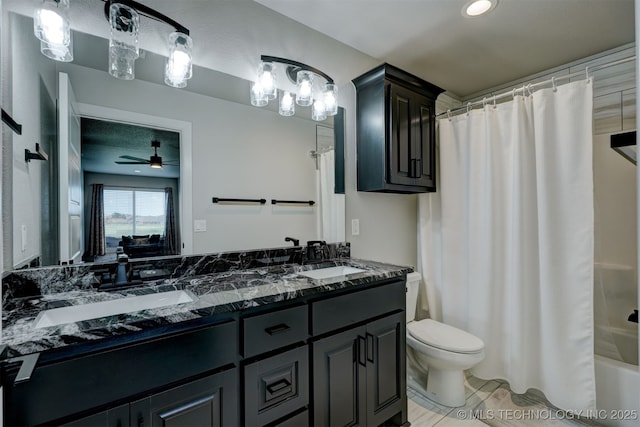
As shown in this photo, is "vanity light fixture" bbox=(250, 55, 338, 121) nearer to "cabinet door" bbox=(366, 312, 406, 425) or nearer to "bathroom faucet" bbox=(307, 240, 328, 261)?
"bathroom faucet" bbox=(307, 240, 328, 261)

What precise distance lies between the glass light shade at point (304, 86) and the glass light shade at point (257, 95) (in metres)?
0.23

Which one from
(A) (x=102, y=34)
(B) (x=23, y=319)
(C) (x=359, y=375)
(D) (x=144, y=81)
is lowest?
(C) (x=359, y=375)

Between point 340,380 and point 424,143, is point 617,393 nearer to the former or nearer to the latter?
point 340,380

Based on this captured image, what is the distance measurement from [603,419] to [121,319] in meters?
2.46

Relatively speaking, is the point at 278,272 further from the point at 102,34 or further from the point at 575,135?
the point at 575,135

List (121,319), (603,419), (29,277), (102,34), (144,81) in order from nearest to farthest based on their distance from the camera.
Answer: (121,319) < (29,277) < (102,34) < (144,81) < (603,419)

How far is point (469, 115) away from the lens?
2.15 m

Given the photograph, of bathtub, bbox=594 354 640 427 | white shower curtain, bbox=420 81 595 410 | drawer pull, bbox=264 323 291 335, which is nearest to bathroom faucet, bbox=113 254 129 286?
drawer pull, bbox=264 323 291 335

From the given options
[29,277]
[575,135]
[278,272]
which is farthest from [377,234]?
[29,277]

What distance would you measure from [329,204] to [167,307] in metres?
1.24

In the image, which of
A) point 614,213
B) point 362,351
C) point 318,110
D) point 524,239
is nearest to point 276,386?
point 362,351

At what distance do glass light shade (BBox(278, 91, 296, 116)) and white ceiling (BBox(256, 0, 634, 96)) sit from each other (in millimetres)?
484

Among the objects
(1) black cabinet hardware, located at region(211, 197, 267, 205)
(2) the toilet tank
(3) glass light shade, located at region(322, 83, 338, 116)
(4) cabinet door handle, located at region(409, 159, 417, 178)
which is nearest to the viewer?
(1) black cabinet hardware, located at region(211, 197, 267, 205)

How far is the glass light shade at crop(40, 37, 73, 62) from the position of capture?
1.09 metres
